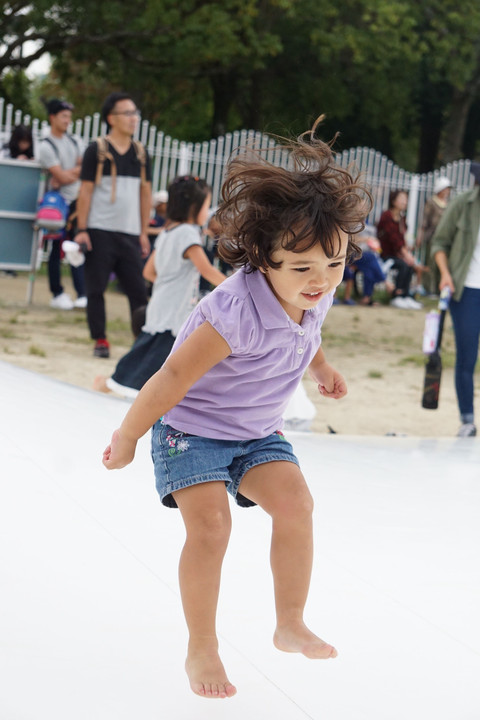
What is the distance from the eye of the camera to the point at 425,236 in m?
15.6

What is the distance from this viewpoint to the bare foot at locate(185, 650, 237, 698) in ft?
6.64

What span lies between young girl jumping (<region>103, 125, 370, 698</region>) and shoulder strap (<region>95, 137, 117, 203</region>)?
544cm

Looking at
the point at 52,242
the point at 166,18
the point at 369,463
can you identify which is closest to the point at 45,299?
the point at 52,242

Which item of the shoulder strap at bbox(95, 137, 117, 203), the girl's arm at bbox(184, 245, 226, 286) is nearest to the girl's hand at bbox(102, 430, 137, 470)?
the girl's arm at bbox(184, 245, 226, 286)

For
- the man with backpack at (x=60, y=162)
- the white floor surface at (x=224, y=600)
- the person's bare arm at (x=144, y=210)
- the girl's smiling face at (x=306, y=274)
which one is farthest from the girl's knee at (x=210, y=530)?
the man with backpack at (x=60, y=162)

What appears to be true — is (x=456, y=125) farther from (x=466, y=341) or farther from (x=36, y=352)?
(x=466, y=341)

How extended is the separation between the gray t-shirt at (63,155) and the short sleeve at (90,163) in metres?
2.92

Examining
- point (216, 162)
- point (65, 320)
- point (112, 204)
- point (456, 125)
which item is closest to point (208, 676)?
point (112, 204)

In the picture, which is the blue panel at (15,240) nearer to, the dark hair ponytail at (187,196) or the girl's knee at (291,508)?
the dark hair ponytail at (187,196)

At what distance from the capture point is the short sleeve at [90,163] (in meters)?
7.61

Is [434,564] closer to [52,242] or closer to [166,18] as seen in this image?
[52,242]

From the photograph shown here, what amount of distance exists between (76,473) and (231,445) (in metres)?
1.27

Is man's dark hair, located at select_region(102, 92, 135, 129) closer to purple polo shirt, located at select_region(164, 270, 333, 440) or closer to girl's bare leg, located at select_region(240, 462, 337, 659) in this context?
purple polo shirt, located at select_region(164, 270, 333, 440)

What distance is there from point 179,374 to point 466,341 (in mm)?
4346
